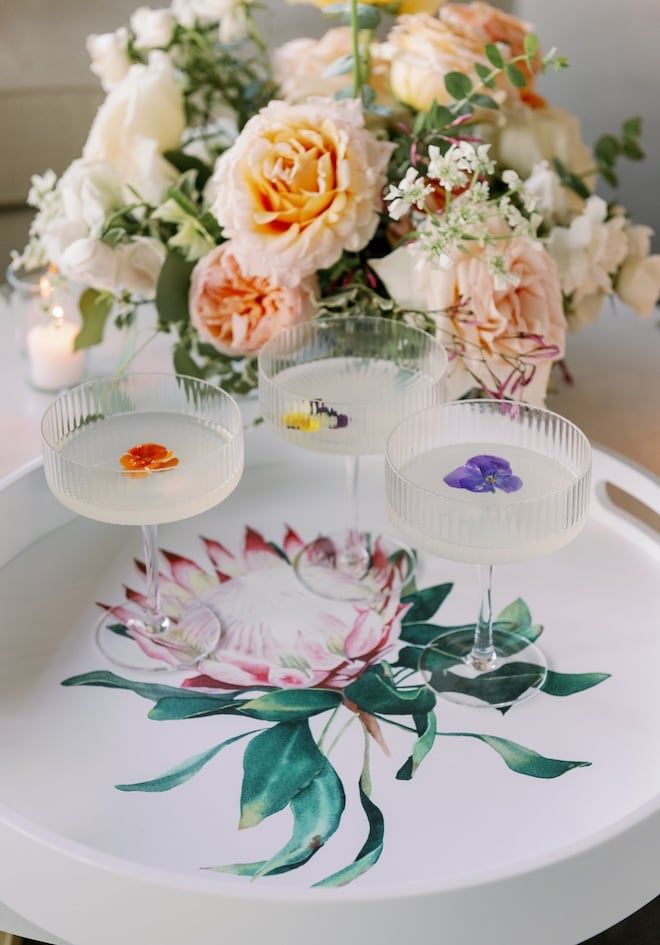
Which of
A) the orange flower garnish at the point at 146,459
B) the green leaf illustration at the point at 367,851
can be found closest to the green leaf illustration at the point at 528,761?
the green leaf illustration at the point at 367,851

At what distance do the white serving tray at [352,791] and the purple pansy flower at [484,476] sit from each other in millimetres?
173

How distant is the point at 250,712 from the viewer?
36.9 inches

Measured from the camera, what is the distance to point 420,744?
2.95ft

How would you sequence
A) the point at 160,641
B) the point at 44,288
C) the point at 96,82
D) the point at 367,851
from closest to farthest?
the point at 367,851 < the point at 160,641 < the point at 44,288 < the point at 96,82

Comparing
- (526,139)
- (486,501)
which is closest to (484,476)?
(486,501)

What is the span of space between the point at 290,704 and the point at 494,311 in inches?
17.0

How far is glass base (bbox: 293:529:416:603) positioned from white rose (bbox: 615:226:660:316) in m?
0.45

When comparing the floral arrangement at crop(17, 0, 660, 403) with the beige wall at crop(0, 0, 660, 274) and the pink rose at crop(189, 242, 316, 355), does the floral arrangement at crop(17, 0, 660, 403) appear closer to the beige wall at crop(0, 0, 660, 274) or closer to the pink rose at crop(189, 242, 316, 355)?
the pink rose at crop(189, 242, 316, 355)

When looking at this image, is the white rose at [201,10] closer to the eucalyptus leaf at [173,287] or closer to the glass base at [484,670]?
the eucalyptus leaf at [173,287]

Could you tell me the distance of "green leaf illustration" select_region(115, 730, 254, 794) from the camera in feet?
2.82

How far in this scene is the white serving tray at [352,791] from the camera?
0.72 metres

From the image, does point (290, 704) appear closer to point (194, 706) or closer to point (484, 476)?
point (194, 706)

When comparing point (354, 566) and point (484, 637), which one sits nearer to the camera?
point (484, 637)

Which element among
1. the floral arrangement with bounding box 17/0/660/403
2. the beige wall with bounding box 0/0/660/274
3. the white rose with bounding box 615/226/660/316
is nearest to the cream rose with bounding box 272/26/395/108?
the floral arrangement with bounding box 17/0/660/403
